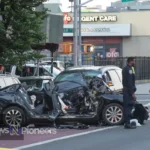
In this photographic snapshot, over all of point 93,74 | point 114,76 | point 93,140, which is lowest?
point 93,140

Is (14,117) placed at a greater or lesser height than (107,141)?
greater

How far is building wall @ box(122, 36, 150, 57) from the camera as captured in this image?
51.8 meters

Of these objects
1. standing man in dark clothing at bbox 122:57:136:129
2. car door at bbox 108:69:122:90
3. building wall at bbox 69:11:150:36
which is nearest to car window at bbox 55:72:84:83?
car door at bbox 108:69:122:90

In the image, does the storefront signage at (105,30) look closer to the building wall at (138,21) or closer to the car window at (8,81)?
the building wall at (138,21)

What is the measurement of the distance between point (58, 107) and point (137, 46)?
1538 inches

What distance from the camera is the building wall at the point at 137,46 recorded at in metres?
51.8

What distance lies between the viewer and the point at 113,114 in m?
14.3

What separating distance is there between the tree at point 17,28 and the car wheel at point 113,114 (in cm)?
477

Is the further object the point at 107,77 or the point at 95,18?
the point at 95,18

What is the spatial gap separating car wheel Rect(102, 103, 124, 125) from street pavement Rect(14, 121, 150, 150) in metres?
0.73

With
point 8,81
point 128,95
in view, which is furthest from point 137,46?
point 128,95

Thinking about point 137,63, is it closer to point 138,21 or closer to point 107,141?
point 138,21

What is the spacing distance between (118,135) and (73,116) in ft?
5.87

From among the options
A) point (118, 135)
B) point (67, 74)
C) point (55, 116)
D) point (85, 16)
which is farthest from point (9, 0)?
point (85, 16)
